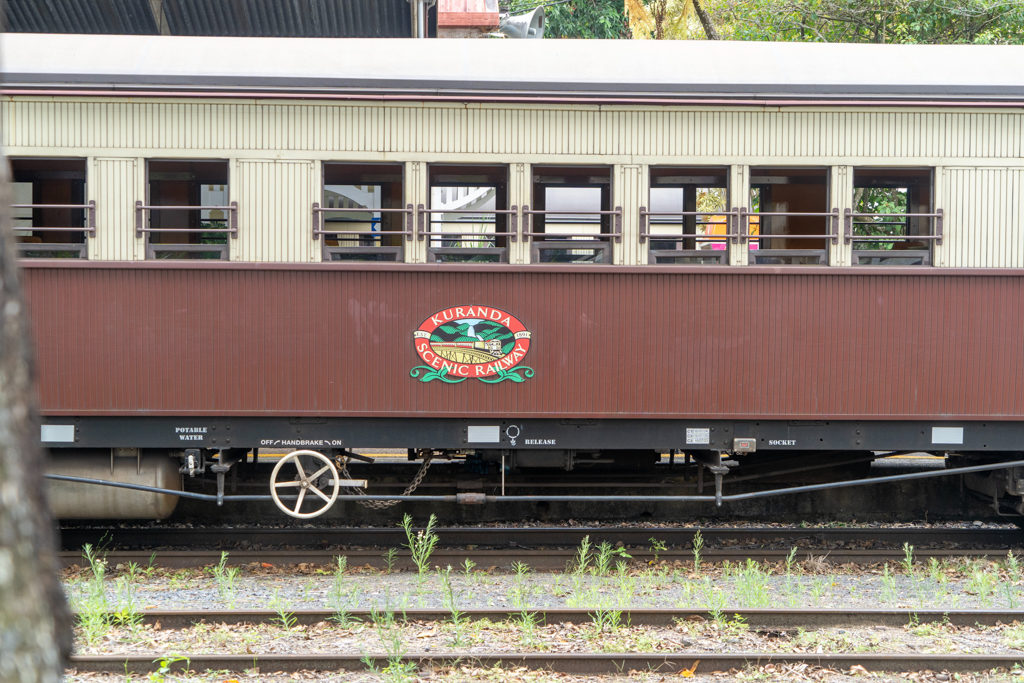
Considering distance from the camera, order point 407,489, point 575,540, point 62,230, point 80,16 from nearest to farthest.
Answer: point 62,230 < point 407,489 < point 575,540 < point 80,16

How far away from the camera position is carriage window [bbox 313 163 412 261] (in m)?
6.80

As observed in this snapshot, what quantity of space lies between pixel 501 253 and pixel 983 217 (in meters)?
3.78

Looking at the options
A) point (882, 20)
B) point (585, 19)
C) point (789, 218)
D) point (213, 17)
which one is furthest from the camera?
point (585, 19)

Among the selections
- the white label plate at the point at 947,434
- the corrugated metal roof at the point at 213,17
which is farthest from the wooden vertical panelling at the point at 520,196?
the corrugated metal roof at the point at 213,17

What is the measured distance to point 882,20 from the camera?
13914 mm

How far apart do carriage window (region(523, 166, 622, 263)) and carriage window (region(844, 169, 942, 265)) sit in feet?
6.16

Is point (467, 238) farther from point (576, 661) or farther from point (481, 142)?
point (576, 661)

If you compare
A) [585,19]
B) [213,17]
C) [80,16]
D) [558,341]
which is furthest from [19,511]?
[585,19]

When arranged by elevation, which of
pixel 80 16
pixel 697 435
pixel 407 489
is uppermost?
pixel 80 16

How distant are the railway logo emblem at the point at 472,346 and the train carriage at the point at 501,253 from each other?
23 mm

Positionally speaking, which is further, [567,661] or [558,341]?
[558,341]

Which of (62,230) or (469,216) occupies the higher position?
(469,216)

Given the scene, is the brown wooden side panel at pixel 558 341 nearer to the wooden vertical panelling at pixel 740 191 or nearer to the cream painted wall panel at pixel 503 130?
the wooden vertical panelling at pixel 740 191

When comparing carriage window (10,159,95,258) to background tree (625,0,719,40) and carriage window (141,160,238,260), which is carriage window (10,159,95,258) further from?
background tree (625,0,719,40)
